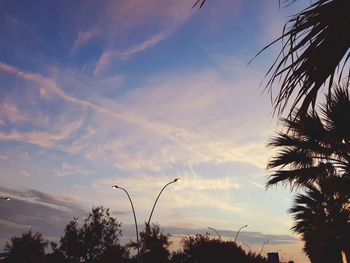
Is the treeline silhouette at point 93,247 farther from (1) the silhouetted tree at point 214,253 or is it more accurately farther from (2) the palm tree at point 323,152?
(2) the palm tree at point 323,152

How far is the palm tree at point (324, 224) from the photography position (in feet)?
45.8

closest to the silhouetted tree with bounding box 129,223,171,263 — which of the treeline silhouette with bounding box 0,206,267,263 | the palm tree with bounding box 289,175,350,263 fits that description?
the treeline silhouette with bounding box 0,206,267,263

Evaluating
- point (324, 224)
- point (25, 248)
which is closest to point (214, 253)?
point (324, 224)

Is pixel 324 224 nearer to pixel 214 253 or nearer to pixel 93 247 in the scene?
pixel 214 253

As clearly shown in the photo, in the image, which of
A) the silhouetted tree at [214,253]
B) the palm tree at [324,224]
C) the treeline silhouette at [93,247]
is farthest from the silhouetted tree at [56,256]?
the palm tree at [324,224]

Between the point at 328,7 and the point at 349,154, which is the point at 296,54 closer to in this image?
the point at 328,7

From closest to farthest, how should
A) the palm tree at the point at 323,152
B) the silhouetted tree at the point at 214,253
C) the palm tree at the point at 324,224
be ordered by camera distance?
the palm tree at the point at 323,152, the palm tree at the point at 324,224, the silhouetted tree at the point at 214,253

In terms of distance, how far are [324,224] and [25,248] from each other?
56603 millimetres

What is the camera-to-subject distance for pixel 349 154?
8.48 meters

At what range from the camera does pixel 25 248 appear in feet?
204

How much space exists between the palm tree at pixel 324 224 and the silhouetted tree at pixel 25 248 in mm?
52064

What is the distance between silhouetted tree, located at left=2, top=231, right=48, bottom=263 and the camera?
6066 centimetres

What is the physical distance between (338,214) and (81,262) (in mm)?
47074

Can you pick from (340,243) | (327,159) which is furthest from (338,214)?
(327,159)
